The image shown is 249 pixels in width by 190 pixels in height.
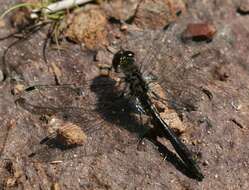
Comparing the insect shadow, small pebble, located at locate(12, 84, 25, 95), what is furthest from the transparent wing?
small pebble, located at locate(12, 84, 25, 95)

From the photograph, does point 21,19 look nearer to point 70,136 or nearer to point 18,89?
point 18,89

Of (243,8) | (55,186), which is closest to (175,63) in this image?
(243,8)

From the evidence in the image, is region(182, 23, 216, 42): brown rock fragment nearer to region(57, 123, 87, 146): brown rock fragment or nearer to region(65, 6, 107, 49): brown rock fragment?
region(65, 6, 107, 49): brown rock fragment

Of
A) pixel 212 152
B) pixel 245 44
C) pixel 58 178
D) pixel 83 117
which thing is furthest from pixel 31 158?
pixel 245 44

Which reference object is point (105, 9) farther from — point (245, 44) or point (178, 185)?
point (178, 185)

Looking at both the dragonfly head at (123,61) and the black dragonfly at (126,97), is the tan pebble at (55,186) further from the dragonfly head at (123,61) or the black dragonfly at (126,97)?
the dragonfly head at (123,61)
